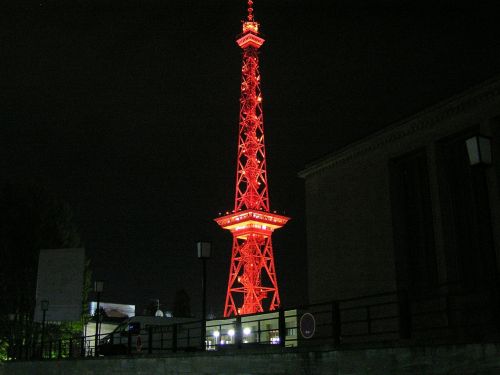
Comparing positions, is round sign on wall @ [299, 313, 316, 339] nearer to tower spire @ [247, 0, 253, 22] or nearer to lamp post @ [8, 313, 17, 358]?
lamp post @ [8, 313, 17, 358]

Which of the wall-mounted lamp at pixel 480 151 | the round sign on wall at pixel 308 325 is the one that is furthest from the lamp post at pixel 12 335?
the wall-mounted lamp at pixel 480 151

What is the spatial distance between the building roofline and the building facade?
3 cm

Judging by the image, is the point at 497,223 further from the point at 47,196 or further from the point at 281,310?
the point at 47,196

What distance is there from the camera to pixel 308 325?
13594mm

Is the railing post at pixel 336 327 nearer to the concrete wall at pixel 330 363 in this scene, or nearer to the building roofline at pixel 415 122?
the concrete wall at pixel 330 363

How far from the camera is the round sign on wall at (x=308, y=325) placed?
13433 millimetres

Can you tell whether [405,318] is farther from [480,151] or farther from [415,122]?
[415,122]

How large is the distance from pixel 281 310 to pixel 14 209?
29.0m

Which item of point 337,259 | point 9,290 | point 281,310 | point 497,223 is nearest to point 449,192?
point 497,223

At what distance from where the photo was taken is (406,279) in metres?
19.0

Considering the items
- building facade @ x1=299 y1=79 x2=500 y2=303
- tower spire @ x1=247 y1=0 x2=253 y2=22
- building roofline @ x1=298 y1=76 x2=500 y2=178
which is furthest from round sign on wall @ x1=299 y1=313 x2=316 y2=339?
tower spire @ x1=247 y1=0 x2=253 y2=22

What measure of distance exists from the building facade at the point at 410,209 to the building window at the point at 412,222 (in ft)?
0.11

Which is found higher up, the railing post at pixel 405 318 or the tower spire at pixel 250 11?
the tower spire at pixel 250 11

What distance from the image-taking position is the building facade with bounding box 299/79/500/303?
17.4 m
